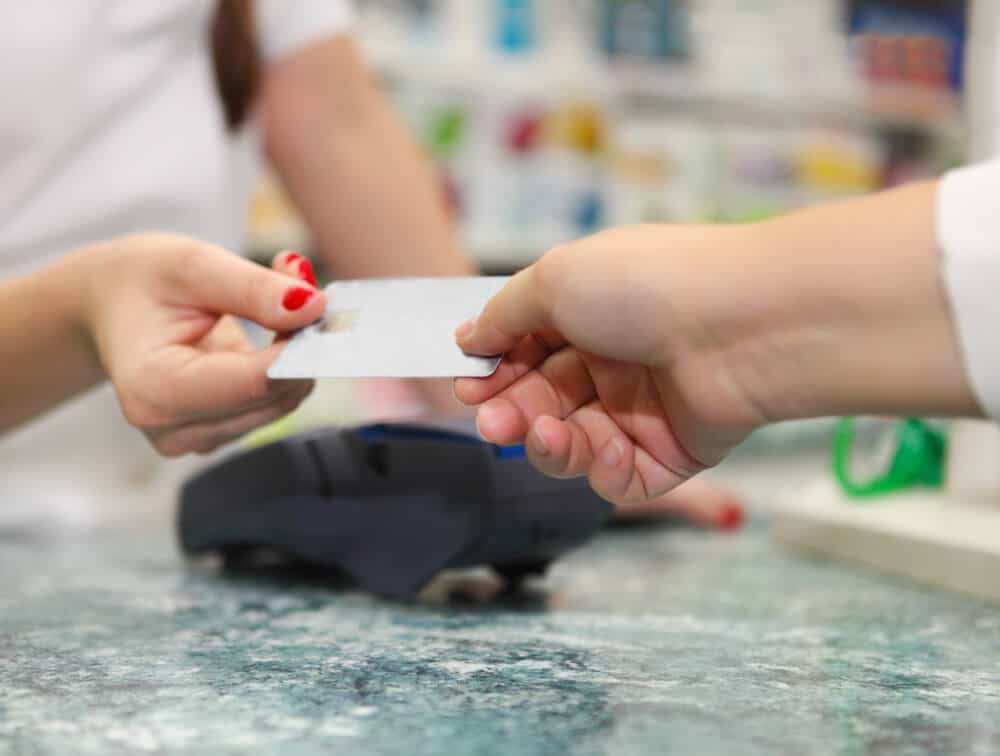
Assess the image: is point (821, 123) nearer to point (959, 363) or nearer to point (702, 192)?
point (702, 192)

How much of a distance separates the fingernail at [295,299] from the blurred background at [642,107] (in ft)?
4.98

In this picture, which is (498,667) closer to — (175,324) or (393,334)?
(393,334)

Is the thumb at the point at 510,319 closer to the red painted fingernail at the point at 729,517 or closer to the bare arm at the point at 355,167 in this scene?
the red painted fingernail at the point at 729,517

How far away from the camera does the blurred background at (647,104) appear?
2.31 m

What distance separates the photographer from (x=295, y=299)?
0.55 metres

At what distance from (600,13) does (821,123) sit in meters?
0.64

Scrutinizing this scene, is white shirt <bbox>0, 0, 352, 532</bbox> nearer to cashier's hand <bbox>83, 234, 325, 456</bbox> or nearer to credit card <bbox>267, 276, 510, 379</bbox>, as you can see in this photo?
cashier's hand <bbox>83, 234, 325, 456</bbox>

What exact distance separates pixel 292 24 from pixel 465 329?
71 cm

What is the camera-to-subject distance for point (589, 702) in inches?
15.0

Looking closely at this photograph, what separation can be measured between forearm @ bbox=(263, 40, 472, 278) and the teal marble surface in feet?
1.72

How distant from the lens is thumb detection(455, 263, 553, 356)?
453 mm

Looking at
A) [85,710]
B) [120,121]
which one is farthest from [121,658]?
[120,121]

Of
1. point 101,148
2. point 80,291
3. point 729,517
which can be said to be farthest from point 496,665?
point 101,148

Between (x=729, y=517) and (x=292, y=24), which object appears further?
(x=292, y=24)
